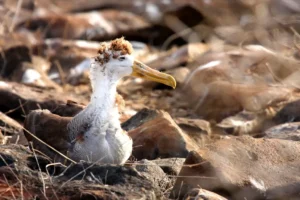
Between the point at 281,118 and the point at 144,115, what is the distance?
141 cm

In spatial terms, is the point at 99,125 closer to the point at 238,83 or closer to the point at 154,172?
the point at 154,172

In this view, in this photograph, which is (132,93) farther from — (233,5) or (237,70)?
(233,5)

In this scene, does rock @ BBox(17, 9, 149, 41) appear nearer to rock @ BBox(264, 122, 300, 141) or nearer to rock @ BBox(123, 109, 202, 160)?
rock @ BBox(264, 122, 300, 141)

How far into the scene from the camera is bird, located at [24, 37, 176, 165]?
5.84 meters

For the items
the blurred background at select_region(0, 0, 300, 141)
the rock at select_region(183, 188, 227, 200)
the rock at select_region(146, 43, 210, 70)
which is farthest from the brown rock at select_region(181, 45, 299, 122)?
the rock at select_region(183, 188, 227, 200)

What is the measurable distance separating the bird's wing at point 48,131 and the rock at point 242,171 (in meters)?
0.86

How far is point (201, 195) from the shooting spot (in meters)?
5.22

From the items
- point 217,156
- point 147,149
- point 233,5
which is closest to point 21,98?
point 147,149

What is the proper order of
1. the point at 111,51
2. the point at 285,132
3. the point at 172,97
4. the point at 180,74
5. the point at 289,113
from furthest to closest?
the point at 180,74, the point at 172,97, the point at 289,113, the point at 285,132, the point at 111,51

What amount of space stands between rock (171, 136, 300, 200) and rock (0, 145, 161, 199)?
1.20 feet

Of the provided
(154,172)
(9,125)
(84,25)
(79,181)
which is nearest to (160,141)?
(154,172)

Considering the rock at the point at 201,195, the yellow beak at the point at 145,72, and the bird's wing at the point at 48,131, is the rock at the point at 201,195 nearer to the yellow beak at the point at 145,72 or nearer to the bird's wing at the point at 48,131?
the bird's wing at the point at 48,131

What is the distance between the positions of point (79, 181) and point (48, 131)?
3.77 feet

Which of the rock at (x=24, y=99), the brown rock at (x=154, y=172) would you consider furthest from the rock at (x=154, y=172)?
the rock at (x=24, y=99)
